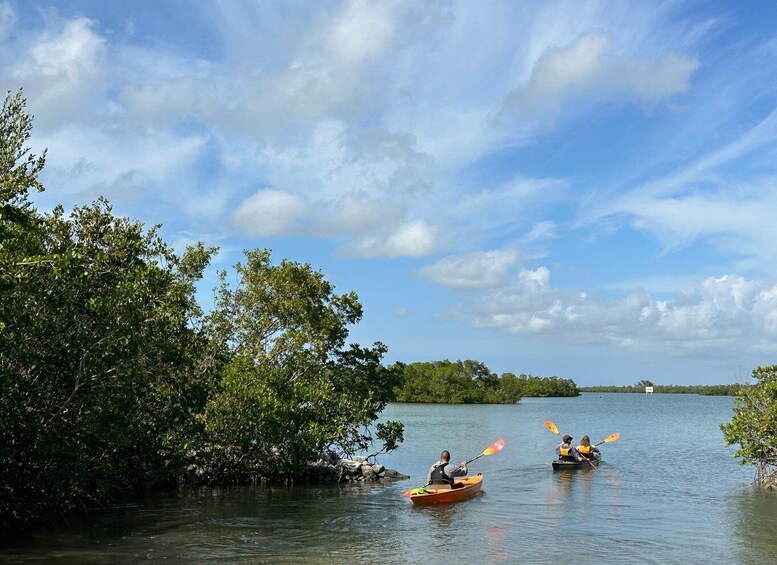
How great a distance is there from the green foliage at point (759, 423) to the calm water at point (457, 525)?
123 cm

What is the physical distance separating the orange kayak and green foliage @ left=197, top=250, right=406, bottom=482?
393cm

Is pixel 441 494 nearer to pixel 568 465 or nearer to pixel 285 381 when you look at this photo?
pixel 285 381

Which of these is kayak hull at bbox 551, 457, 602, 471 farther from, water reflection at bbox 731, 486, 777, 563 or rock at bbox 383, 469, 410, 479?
water reflection at bbox 731, 486, 777, 563

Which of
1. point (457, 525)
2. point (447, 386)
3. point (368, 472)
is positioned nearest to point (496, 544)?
point (457, 525)

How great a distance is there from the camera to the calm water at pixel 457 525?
15523mm

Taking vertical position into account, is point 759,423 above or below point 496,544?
above

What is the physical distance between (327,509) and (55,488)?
25.0 ft

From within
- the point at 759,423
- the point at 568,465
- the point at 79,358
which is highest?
the point at 79,358

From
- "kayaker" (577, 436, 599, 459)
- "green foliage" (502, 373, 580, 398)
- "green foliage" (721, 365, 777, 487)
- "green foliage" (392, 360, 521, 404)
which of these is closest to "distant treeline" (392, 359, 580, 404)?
"green foliage" (392, 360, 521, 404)

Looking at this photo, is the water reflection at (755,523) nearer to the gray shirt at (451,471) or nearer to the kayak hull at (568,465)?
the kayak hull at (568,465)

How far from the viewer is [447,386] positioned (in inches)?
4114

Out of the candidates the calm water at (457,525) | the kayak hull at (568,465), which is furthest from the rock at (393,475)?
the kayak hull at (568,465)

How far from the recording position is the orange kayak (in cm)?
2141

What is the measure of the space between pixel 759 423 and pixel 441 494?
34.3 feet
